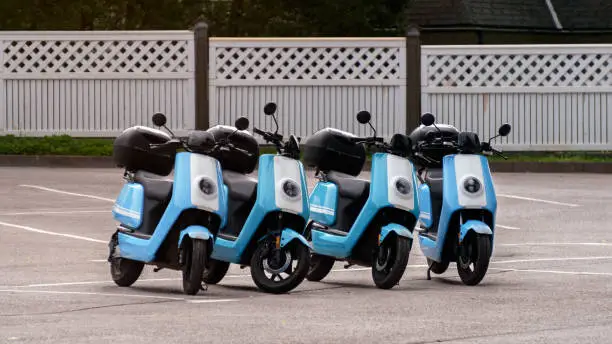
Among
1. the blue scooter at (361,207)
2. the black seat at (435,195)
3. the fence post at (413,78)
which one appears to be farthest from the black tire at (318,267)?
the fence post at (413,78)

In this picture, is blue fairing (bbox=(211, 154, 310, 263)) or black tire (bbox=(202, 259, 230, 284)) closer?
blue fairing (bbox=(211, 154, 310, 263))

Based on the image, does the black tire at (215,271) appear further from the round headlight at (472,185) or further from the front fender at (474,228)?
the round headlight at (472,185)

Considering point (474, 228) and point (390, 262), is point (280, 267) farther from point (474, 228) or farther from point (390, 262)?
point (474, 228)

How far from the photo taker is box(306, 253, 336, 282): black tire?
12.1 metres

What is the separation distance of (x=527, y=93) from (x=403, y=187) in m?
14.0

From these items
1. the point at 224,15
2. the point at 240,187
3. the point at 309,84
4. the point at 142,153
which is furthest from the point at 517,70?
the point at 142,153

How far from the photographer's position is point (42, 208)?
17484 mm

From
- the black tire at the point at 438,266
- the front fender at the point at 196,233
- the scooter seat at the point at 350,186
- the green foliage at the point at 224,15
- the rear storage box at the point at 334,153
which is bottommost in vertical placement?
the black tire at the point at 438,266

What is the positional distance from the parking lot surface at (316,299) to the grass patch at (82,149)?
716cm

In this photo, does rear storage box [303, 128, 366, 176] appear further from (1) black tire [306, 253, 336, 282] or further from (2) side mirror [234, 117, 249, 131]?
(2) side mirror [234, 117, 249, 131]

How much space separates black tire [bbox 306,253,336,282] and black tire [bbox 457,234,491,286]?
0.93m

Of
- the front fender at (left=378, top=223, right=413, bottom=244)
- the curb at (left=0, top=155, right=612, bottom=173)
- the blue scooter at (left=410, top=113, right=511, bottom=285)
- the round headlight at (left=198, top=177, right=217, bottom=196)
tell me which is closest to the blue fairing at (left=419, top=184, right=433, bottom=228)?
the blue scooter at (left=410, top=113, right=511, bottom=285)

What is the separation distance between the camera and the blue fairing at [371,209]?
A: 11648 millimetres

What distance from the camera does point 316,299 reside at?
10688 mm
